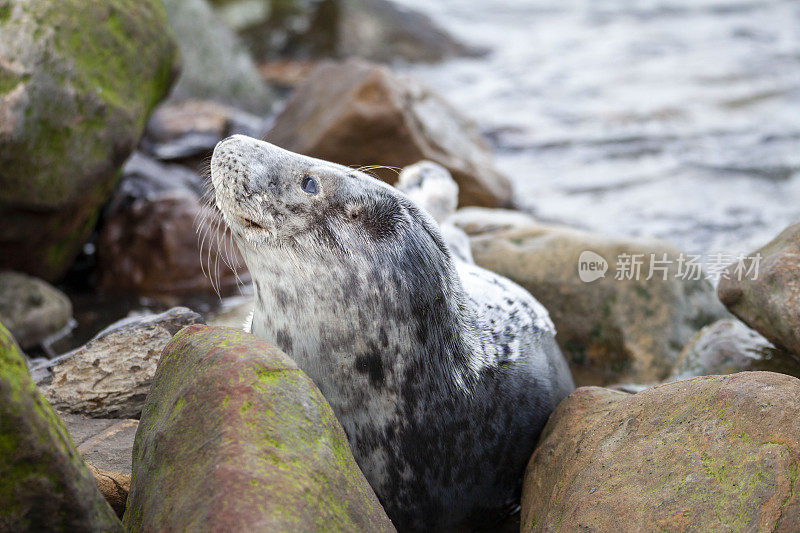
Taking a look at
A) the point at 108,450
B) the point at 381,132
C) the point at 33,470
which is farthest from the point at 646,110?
Result: the point at 33,470

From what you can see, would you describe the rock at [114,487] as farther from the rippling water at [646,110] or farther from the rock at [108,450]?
the rippling water at [646,110]

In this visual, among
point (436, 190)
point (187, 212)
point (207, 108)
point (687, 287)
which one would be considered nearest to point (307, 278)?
point (436, 190)

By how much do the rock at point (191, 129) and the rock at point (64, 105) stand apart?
2.71 metres

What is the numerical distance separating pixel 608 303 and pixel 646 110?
6.21 m

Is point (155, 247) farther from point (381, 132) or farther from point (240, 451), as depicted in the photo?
point (240, 451)

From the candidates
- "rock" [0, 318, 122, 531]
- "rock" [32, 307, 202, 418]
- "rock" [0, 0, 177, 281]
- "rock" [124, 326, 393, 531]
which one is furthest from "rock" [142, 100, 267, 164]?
"rock" [0, 318, 122, 531]

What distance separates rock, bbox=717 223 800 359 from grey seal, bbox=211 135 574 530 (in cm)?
107

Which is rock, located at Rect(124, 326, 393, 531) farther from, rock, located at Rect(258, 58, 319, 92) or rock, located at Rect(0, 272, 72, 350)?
rock, located at Rect(258, 58, 319, 92)

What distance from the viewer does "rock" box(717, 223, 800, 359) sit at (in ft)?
11.1

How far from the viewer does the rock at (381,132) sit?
729 cm

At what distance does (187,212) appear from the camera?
6465mm

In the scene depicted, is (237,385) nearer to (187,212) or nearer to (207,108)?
(187,212)

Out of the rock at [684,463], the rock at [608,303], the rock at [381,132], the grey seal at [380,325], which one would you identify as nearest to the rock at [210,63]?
the rock at [381,132]

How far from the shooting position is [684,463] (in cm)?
266
